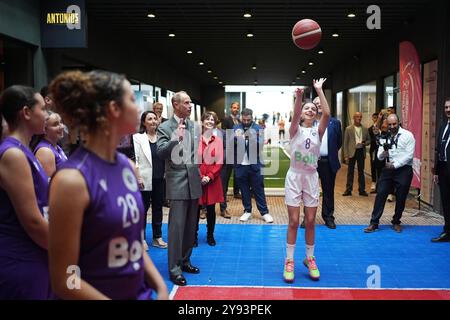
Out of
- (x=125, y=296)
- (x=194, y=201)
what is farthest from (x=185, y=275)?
(x=125, y=296)

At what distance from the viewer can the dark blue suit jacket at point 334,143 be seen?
6.80 meters

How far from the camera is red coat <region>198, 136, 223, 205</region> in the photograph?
5652 millimetres

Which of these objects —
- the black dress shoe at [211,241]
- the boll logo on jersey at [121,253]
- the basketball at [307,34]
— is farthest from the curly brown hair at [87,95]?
the black dress shoe at [211,241]

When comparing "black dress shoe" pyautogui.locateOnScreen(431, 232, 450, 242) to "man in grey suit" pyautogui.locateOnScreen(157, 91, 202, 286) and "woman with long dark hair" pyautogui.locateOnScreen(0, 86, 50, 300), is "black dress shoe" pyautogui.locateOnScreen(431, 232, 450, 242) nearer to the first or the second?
"man in grey suit" pyautogui.locateOnScreen(157, 91, 202, 286)

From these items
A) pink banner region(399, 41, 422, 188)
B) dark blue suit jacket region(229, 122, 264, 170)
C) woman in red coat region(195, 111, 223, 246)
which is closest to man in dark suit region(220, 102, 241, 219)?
dark blue suit jacket region(229, 122, 264, 170)

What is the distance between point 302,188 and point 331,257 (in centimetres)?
117

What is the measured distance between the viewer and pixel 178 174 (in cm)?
448

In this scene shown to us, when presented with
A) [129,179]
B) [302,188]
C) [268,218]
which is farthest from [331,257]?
[129,179]

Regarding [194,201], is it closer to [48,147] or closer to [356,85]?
[48,147]

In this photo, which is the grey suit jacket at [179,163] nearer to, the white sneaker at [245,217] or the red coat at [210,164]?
the red coat at [210,164]

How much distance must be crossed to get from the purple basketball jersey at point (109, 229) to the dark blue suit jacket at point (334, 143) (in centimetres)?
552

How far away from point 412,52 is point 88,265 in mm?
8492

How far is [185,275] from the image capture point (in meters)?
4.65

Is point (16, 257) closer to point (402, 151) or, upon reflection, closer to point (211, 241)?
point (211, 241)
